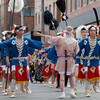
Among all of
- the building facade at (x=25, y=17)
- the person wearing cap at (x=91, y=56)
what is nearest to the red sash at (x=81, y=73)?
the person wearing cap at (x=91, y=56)

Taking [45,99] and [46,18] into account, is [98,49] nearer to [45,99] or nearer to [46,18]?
[45,99]

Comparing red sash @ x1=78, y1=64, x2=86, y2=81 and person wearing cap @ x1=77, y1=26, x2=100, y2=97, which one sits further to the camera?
red sash @ x1=78, y1=64, x2=86, y2=81

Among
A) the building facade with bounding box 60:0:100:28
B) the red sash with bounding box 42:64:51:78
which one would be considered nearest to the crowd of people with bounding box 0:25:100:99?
the red sash with bounding box 42:64:51:78

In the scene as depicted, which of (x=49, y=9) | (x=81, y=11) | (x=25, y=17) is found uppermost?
(x=25, y=17)

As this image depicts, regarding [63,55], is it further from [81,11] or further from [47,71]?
[81,11]

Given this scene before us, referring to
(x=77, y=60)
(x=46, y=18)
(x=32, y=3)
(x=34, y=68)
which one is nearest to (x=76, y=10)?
(x=34, y=68)

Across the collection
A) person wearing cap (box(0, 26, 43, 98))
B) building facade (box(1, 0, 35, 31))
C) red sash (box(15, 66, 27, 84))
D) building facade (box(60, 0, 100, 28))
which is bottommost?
red sash (box(15, 66, 27, 84))

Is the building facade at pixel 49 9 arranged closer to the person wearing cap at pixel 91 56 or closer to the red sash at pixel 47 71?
the red sash at pixel 47 71

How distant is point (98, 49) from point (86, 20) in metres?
20.7

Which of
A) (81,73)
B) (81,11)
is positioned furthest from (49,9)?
(81,73)

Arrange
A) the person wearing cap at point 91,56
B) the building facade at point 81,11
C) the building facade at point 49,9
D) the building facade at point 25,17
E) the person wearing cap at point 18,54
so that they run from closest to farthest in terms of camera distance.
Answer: the person wearing cap at point 91,56 → the person wearing cap at point 18,54 → the building facade at point 81,11 → the building facade at point 49,9 → the building facade at point 25,17

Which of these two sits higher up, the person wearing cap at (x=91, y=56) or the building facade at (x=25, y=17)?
the building facade at (x=25, y=17)

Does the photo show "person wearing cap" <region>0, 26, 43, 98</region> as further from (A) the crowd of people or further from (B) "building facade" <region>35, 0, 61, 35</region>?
(B) "building facade" <region>35, 0, 61, 35</region>

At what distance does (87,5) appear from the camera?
109 ft
